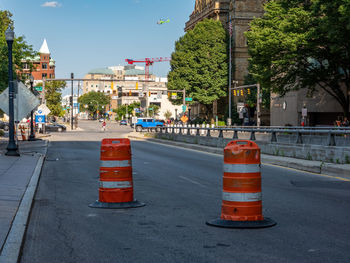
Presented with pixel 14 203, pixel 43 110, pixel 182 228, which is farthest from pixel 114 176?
pixel 43 110

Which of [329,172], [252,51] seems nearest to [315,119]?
[252,51]

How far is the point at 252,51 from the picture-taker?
4706 centimetres

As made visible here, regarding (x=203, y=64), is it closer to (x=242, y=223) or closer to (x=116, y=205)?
(x=116, y=205)

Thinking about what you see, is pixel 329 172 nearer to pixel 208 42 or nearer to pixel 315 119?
pixel 315 119

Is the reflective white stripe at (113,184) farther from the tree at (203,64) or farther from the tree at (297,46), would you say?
the tree at (203,64)

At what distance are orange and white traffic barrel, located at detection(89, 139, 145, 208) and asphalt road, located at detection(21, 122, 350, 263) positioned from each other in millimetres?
324

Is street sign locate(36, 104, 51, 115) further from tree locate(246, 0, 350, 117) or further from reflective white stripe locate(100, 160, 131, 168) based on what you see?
reflective white stripe locate(100, 160, 131, 168)

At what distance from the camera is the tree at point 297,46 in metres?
41.1

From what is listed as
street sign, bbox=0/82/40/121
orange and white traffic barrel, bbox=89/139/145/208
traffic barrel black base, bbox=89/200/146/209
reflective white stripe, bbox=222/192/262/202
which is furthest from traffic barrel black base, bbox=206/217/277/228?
street sign, bbox=0/82/40/121

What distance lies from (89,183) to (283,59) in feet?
110

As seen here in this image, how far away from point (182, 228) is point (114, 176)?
2.22m

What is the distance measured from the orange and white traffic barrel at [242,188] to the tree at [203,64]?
7666cm

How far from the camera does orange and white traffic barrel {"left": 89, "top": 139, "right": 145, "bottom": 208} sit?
952cm

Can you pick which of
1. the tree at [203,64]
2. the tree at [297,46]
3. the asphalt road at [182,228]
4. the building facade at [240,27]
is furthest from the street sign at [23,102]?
the building facade at [240,27]
